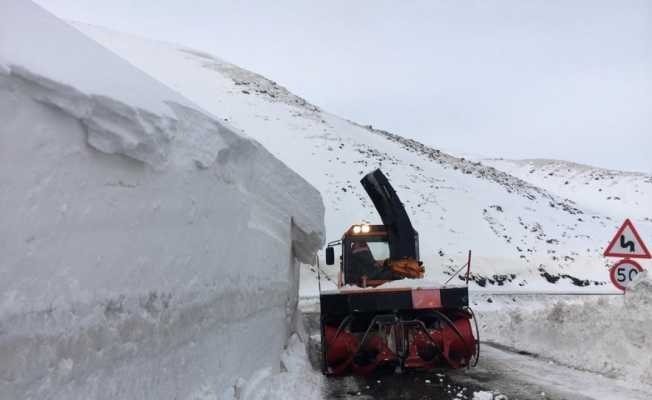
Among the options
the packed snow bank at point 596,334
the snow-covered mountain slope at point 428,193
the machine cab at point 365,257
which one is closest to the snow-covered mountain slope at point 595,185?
the snow-covered mountain slope at point 428,193

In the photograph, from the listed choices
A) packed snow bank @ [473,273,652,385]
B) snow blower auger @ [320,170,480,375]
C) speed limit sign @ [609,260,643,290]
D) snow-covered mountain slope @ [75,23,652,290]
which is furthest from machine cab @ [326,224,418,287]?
snow-covered mountain slope @ [75,23,652,290]

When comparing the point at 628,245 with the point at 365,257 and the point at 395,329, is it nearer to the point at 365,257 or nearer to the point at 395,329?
the point at 365,257

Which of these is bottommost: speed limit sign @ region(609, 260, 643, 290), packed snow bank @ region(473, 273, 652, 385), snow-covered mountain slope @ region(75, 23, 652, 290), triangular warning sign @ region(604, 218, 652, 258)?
packed snow bank @ region(473, 273, 652, 385)

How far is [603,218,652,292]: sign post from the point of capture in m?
8.74

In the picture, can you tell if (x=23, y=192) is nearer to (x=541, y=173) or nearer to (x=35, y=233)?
(x=35, y=233)

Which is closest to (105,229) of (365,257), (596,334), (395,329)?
(395,329)

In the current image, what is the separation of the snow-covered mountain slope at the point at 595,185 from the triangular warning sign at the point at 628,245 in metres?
45.9

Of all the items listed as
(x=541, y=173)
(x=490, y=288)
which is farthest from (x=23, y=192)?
(x=541, y=173)

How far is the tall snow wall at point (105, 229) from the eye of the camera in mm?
2785

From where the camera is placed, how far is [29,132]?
2863 mm

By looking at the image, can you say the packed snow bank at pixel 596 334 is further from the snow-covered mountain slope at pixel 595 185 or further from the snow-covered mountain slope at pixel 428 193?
the snow-covered mountain slope at pixel 595 185

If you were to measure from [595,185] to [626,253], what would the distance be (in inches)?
2497

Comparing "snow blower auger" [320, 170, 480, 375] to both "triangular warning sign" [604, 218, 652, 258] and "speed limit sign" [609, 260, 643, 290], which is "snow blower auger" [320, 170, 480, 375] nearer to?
"speed limit sign" [609, 260, 643, 290]

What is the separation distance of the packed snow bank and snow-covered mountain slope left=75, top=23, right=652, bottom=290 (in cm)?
1273
